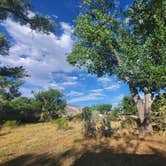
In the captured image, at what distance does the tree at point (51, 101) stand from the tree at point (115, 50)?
6135cm

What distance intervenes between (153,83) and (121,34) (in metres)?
5.54

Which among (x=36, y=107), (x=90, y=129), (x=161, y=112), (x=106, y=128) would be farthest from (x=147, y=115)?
(x=36, y=107)

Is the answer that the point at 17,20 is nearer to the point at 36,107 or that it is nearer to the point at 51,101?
the point at 36,107

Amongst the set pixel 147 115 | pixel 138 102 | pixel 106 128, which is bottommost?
pixel 106 128

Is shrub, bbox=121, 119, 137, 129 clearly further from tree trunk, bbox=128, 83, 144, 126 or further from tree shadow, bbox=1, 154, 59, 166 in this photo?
tree shadow, bbox=1, 154, 59, 166

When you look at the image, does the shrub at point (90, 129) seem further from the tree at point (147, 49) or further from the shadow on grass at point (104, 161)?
the shadow on grass at point (104, 161)

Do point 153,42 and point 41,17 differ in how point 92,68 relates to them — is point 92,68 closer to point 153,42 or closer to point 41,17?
point 153,42

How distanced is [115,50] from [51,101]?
7839 centimetres

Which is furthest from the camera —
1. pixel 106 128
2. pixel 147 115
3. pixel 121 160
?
pixel 147 115

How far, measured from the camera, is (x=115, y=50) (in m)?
24.7

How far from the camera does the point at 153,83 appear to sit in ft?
73.4

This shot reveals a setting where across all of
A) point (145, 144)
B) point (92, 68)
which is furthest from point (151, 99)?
point (145, 144)

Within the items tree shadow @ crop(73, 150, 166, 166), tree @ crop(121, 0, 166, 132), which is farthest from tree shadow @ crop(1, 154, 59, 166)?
tree @ crop(121, 0, 166, 132)

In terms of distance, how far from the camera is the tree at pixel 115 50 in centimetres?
2273
